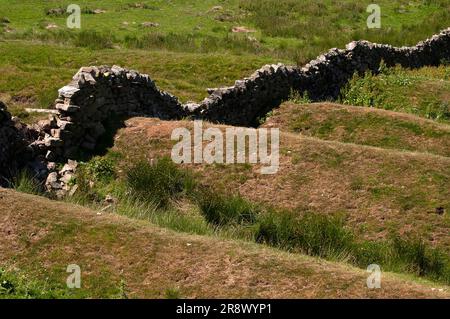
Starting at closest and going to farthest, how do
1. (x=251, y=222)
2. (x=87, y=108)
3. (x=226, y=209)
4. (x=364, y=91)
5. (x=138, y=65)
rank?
(x=251, y=222) → (x=226, y=209) → (x=87, y=108) → (x=364, y=91) → (x=138, y=65)

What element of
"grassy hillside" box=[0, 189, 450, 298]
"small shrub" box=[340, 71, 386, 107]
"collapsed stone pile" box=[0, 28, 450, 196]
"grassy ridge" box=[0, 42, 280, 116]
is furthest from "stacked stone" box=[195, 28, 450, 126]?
"grassy hillside" box=[0, 189, 450, 298]

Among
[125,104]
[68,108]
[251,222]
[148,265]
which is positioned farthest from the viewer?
[125,104]

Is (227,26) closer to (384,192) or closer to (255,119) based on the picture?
(255,119)

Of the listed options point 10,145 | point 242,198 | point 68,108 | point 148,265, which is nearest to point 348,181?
point 242,198

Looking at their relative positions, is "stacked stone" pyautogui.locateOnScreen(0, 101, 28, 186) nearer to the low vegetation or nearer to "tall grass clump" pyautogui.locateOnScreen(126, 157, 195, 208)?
the low vegetation

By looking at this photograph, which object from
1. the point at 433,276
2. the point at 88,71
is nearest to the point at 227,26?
the point at 88,71

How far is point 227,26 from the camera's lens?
37781 millimetres

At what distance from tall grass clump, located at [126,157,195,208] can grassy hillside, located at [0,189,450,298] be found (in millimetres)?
2904

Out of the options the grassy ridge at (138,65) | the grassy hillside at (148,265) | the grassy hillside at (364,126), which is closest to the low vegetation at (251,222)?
the grassy hillside at (148,265)

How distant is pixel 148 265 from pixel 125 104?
361 inches

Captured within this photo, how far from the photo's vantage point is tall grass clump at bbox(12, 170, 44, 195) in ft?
45.6

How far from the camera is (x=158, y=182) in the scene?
15398 millimetres

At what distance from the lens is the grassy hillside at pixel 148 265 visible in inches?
392

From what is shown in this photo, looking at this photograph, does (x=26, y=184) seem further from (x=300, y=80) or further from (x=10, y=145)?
(x=300, y=80)
